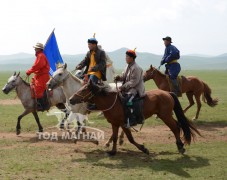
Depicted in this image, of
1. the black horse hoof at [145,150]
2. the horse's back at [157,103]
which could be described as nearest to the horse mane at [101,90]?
the horse's back at [157,103]

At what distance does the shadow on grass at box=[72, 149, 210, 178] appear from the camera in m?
7.43

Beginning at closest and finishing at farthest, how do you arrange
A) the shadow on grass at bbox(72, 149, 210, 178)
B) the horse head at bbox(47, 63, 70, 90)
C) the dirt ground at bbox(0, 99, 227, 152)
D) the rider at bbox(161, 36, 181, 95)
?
the shadow on grass at bbox(72, 149, 210, 178) → the horse head at bbox(47, 63, 70, 90) → the dirt ground at bbox(0, 99, 227, 152) → the rider at bbox(161, 36, 181, 95)

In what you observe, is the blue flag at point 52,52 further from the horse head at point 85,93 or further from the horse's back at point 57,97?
the horse head at point 85,93

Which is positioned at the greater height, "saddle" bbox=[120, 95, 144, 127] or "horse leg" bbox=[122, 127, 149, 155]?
"saddle" bbox=[120, 95, 144, 127]

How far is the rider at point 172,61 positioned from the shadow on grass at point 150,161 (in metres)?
5.20

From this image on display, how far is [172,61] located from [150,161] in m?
6.26

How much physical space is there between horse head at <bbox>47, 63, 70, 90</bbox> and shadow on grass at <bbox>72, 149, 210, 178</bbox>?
2.05 meters

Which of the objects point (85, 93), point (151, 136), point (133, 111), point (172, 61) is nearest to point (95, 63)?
point (85, 93)

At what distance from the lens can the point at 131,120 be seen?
321 inches

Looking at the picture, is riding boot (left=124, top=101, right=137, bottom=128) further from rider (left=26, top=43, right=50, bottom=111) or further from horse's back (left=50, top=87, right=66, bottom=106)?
rider (left=26, top=43, right=50, bottom=111)

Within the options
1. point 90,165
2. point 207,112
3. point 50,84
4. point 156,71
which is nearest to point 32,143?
point 50,84

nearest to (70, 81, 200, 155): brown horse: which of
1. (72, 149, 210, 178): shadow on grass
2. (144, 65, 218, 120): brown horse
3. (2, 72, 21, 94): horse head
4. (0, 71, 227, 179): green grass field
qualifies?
(72, 149, 210, 178): shadow on grass

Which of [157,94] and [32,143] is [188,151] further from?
[32,143]

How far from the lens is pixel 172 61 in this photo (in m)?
13.4
